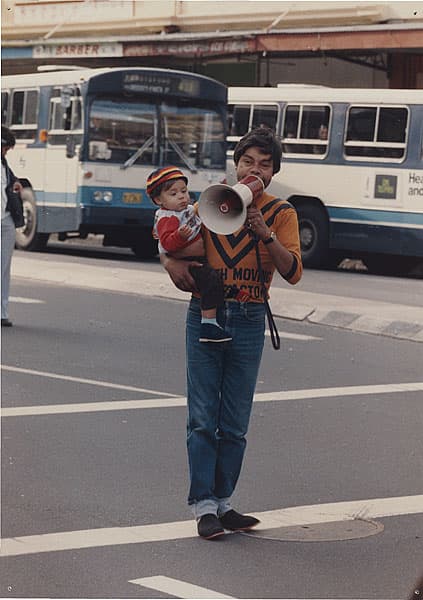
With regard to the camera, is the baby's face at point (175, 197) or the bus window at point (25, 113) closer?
the baby's face at point (175, 197)

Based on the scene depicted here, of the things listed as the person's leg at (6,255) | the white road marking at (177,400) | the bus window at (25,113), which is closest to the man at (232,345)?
the white road marking at (177,400)

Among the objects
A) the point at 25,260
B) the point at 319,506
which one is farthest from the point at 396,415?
the point at 25,260

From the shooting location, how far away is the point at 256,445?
28.6ft

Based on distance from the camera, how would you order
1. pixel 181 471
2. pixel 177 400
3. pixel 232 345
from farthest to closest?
pixel 177 400
pixel 181 471
pixel 232 345

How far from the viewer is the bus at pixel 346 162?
19.8 metres

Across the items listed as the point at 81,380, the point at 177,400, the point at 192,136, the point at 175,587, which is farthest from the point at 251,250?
the point at 192,136

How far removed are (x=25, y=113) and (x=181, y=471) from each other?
17041mm

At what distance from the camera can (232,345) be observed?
6.46 meters

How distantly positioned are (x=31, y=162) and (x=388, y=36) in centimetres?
1324

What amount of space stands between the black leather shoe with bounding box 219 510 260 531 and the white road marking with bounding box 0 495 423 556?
134mm

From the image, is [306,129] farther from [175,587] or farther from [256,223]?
[175,587]

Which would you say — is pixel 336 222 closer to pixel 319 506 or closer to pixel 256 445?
pixel 256 445

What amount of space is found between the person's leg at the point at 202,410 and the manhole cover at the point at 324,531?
29 cm

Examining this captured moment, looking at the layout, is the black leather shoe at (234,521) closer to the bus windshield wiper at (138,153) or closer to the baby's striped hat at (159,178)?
the baby's striped hat at (159,178)
